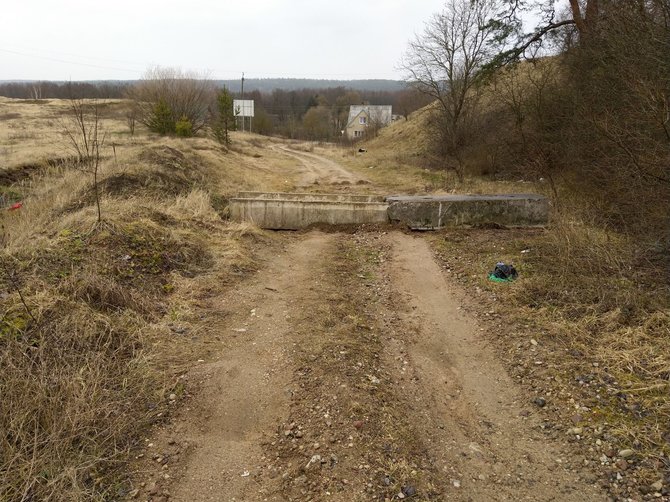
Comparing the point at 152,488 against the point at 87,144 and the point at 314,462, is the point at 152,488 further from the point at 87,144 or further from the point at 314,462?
the point at 87,144

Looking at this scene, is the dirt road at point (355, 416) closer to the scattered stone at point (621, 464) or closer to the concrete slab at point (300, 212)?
the scattered stone at point (621, 464)

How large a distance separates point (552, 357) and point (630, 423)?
3.36 ft

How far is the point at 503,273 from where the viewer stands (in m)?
6.57

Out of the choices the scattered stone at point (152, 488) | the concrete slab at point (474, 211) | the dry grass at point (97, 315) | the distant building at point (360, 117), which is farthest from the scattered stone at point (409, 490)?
the distant building at point (360, 117)

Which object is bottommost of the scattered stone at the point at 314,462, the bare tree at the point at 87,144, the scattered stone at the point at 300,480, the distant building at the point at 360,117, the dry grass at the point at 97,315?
the scattered stone at the point at 300,480

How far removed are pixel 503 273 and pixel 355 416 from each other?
12.9 feet

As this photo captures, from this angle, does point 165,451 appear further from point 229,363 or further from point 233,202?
point 233,202

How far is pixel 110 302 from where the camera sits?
498 centimetres

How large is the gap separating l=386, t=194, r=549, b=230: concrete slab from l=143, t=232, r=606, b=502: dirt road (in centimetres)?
392

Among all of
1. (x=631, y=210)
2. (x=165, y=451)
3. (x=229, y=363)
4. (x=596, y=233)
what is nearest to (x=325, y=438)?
(x=165, y=451)

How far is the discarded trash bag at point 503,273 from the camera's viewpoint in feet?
21.4

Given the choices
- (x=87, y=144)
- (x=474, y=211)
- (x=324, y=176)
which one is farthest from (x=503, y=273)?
(x=324, y=176)

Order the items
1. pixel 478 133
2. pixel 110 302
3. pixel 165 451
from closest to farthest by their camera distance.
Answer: pixel 165 451, pixel 110 302, pixel 478 133

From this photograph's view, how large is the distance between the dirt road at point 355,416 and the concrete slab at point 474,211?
392cm
